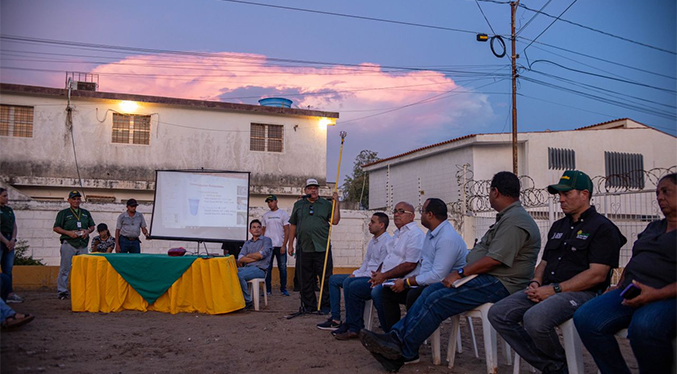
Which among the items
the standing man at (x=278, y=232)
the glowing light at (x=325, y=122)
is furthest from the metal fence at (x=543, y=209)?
the glowing light at (x=325, y=122)

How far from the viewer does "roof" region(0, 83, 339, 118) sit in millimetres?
17641

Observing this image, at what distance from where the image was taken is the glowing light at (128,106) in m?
18.7

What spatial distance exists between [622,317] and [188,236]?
6722mm

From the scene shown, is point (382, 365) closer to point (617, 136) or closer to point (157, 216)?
point (157, 216)

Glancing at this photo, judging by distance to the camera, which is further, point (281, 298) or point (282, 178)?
point (282, 178)

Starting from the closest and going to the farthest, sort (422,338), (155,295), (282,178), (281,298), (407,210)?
(422,338)
(407,210)
(155,295)
(281,298)
(282,178)

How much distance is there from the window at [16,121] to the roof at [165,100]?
56 centimetres

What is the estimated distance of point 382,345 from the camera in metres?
4.39

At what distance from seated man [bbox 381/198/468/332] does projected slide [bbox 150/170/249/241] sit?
4.00 m

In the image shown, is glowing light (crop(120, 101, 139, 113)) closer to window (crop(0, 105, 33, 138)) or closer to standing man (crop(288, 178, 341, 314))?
window (crop(0, 105, 33, 138))

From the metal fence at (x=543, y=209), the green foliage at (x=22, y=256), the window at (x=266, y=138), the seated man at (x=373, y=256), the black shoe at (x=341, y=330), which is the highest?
the window at (x=266, y=138)

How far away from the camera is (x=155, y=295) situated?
→ 311 inches

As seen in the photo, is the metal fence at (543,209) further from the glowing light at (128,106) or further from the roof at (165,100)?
the glowing light at (128,106)

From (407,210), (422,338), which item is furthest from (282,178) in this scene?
(422,338)
